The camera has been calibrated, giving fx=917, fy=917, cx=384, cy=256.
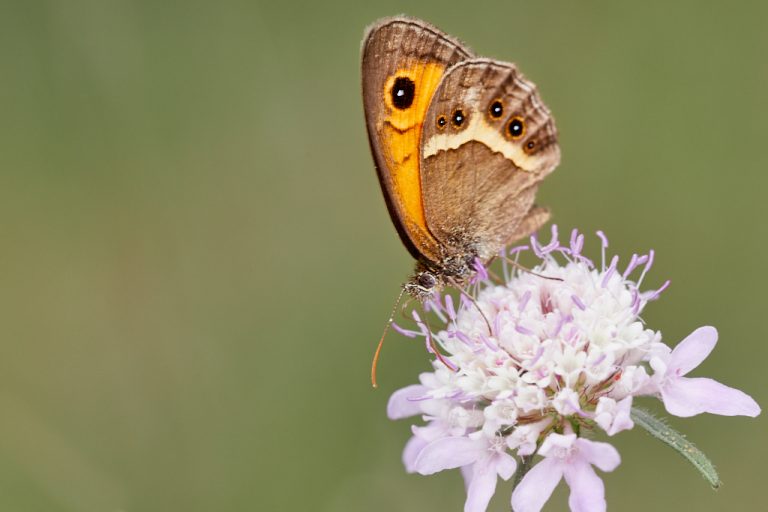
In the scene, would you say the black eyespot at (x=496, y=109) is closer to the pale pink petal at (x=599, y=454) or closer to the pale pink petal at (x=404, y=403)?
the pale pink petal at (x=404, y=403)

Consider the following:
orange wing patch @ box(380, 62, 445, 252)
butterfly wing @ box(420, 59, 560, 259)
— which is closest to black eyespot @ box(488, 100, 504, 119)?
butterfly wing @ box(420, 59, 560, 259)

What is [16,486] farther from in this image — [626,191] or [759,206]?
[759,206]

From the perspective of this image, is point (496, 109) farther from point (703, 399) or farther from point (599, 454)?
point (599, 454)

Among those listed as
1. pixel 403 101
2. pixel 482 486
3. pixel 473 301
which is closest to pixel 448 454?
pixel 482 486

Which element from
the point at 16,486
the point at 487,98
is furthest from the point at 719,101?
the point at 16,486

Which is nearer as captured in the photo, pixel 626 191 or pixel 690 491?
pixel 690 491

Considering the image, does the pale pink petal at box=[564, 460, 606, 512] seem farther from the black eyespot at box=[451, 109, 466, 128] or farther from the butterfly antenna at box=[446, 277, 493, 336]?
the black eyespot at box=[451, 109, 466, 128]
